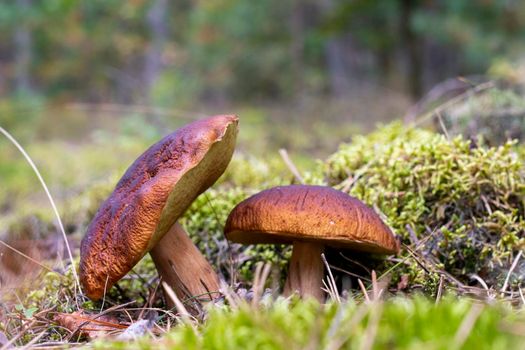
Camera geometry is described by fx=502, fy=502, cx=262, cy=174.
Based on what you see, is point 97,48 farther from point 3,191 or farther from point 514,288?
point 514,288

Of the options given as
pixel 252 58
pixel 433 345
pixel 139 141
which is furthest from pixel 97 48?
pixel 433 345

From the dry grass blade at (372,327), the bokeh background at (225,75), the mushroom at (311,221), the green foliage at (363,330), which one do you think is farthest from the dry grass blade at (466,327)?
the bokeh background at (225,75)

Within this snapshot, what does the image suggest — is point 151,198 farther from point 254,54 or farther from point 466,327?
point 254,54

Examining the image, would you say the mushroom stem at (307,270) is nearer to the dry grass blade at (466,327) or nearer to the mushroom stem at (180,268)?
the mushroom stem at (180,268)

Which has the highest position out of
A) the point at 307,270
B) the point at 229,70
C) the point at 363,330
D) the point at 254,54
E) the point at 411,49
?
the point at 254,54

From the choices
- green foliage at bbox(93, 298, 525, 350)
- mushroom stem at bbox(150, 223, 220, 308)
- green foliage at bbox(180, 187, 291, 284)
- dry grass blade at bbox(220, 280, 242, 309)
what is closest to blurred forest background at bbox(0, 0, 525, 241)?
green foliage at bbox(180, 187, 291, 284)

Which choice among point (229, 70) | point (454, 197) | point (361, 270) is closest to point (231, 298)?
point (361, 270)

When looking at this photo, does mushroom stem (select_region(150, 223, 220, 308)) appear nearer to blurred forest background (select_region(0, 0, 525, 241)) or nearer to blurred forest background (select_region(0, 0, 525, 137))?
blurred forest background (select_region(0, 0, 525, 241))
